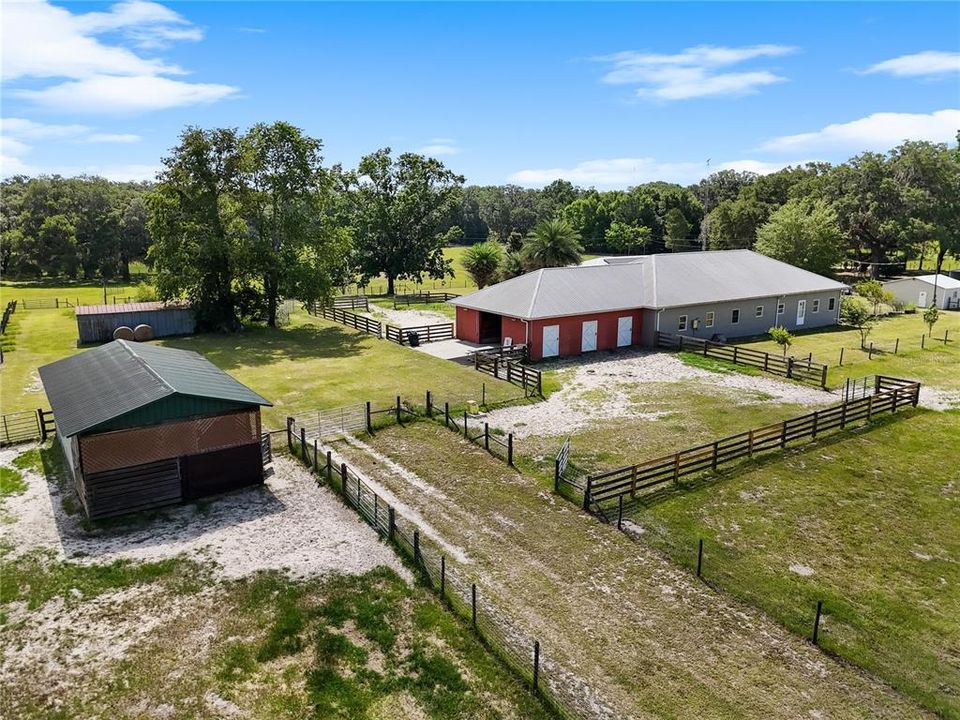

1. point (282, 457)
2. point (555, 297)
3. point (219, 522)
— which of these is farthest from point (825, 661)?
point (555, 297)

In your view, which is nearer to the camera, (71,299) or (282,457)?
(282,457)

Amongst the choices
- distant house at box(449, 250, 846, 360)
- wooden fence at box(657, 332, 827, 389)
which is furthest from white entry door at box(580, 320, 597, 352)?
wooden fence at box(657, 332, 827, 389)

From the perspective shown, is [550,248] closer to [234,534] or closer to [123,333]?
[123,333]

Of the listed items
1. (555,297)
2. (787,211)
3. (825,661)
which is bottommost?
(825,661)

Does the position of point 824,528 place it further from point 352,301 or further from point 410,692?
point 352,301

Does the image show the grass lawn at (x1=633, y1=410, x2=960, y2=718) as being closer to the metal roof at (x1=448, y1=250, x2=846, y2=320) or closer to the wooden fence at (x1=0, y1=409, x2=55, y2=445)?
the metal roof at (x1=448, y1=250, x2=846, y2=320)

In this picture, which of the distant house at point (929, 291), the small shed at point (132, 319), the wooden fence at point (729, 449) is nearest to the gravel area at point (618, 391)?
the wooden fence at point (729, 449)

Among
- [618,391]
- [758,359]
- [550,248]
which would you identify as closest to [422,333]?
[618,391]
